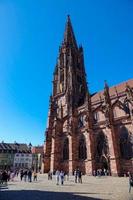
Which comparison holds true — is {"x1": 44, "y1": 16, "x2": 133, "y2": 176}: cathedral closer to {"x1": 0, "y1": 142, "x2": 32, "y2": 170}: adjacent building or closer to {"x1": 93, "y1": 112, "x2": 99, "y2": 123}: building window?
{"x1": 93, "y1": 112, "x2": 99, "y2": 123}: building window

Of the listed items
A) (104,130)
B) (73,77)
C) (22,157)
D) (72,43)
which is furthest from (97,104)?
(22,157)

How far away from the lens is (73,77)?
46.4 m

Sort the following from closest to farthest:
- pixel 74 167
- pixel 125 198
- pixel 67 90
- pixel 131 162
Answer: pixel 125 198 → pixel 131 162 → pixel 74 167 → pixel 67 90

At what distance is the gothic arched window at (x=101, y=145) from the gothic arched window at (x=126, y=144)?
→ 257 centimetres

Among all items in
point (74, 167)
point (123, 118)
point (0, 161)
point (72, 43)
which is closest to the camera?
point (123, 118)

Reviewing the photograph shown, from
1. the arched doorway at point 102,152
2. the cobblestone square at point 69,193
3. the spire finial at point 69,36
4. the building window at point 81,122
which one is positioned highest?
the spire finial at point 69,36

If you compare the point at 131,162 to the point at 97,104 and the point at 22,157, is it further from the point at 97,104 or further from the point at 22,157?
the point at 22,157

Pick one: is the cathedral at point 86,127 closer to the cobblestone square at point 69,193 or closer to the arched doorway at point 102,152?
the arched doorway at point 102,152

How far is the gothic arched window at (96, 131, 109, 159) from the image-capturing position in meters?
31.7

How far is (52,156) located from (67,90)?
49.0 ft

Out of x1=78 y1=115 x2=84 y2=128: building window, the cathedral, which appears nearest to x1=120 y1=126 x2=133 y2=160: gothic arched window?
the cathedral

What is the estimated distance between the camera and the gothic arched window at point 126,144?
94.8 feet

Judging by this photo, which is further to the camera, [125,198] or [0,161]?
[0,161]

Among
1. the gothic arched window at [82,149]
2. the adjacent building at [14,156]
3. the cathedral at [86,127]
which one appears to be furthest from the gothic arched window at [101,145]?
the adjacent building at [14,156]
